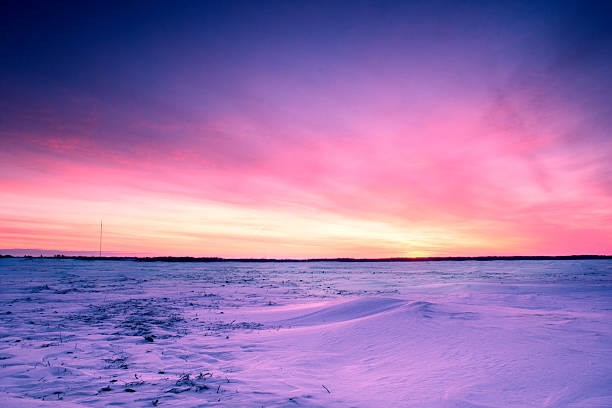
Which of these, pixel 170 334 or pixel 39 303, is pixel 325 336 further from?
pixel 39 303

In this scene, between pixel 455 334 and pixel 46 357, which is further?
pixel 455 334

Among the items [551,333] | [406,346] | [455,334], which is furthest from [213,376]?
[551,333]

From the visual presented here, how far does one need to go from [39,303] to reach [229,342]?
1088 cm

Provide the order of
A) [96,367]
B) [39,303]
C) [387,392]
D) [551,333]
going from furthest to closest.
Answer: [39,303] < [551,333] < [96,367] < [387,392]

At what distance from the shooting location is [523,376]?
5672mm

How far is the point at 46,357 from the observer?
6.73 m

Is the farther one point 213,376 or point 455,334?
point 455,334

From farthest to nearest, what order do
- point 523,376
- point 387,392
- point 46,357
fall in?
point 46,357
point 523,376
point 387,392

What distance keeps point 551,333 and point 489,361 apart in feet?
10.2

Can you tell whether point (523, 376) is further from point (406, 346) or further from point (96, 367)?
point (96, 367)

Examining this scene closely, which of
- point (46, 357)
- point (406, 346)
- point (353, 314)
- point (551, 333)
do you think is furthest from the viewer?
point (353, 314)

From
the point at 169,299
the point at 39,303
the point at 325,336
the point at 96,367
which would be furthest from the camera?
the point at 169,299

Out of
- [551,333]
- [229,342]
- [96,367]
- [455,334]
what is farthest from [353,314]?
[96,367]

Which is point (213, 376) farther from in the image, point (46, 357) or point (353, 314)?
point (353, 314)
